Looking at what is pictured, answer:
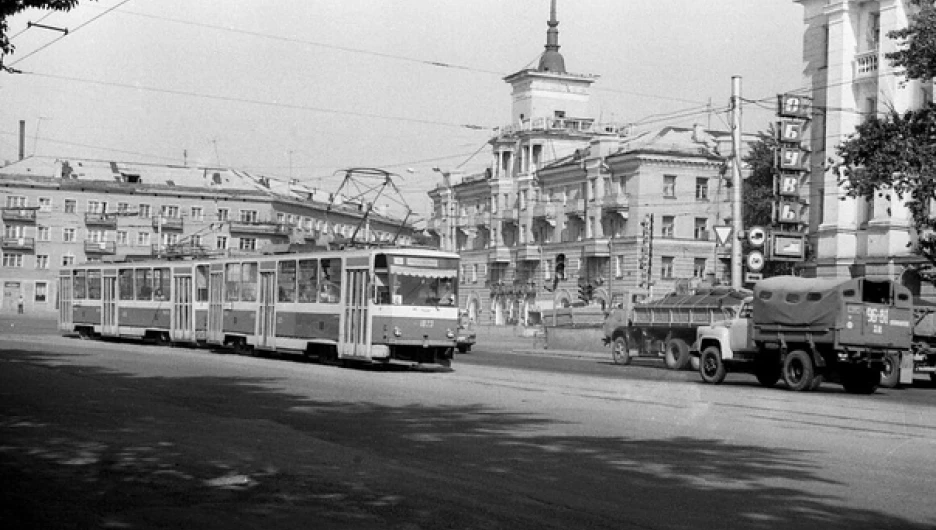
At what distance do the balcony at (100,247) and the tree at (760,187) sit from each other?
182ft

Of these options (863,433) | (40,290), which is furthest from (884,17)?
(40,290)

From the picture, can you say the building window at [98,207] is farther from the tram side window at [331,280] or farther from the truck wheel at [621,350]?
the tram side window at [331,280]

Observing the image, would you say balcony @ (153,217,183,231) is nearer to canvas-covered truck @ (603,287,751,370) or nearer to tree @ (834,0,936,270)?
canvas-covered truck @ (603,287,751,370)

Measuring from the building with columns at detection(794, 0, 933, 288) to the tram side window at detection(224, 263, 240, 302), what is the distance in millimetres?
25226

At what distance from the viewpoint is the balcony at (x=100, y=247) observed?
10894 cm

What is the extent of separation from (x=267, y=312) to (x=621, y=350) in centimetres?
1217

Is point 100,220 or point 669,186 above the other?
point 669,186

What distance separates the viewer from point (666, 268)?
84438 mm

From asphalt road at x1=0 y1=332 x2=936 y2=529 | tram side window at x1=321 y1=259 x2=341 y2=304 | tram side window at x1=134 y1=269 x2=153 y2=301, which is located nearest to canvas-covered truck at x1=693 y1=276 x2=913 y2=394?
asphalt road at x1=0 y1=332 x2=936 y2=529

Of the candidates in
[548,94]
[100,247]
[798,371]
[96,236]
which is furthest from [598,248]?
[798,371]

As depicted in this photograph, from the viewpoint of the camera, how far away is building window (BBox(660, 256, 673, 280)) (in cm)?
8419

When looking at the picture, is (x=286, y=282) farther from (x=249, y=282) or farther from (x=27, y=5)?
(x=27, y=5)

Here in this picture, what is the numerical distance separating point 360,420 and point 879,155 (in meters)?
21.3

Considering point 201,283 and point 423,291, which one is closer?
point 423,291
